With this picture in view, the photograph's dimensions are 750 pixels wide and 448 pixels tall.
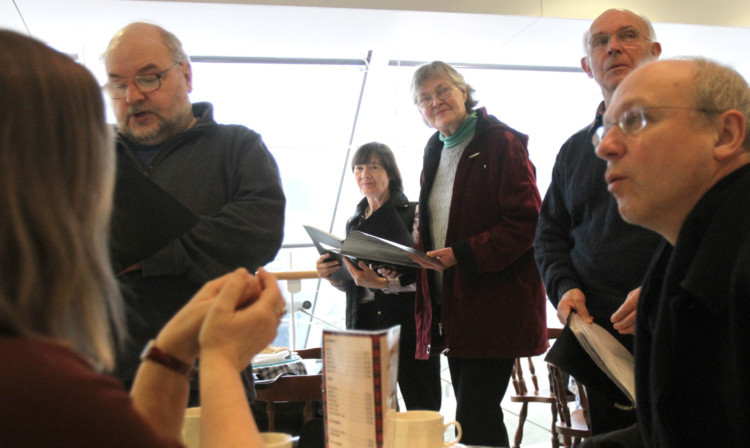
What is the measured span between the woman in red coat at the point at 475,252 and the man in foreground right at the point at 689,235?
1.13 m

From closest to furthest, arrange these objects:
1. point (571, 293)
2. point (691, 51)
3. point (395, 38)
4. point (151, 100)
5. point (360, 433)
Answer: point (360, 433), point (151, 100), point (571, 293), point (395, 38), point (691, 51)

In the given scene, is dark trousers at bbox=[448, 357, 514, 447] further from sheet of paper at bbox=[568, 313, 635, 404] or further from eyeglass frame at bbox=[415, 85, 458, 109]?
eyeglass frame at bbox=[415, 85, 458, 109]

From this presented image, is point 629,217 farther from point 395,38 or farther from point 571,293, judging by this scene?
point 395,38

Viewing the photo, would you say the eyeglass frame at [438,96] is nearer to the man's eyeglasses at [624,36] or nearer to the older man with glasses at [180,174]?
the man's eyeglasses at [624,36]

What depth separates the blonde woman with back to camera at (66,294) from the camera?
1.81ft

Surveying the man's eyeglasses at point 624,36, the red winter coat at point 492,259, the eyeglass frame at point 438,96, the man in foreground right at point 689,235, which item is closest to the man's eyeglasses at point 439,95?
the eyeglass frame at point 438,96

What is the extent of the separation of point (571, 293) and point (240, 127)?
1.03m

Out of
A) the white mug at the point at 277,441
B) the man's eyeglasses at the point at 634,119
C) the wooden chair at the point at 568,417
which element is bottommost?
the wooden chair at the point at 568,417

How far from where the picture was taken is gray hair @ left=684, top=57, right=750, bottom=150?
119cm

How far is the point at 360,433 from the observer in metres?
0.92

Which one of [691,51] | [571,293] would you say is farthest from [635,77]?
[691,51]

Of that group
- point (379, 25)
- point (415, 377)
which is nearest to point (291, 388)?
point (415, 377)

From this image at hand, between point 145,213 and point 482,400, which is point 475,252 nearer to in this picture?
point 482,400

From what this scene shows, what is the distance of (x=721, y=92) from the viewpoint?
46.9 inches
